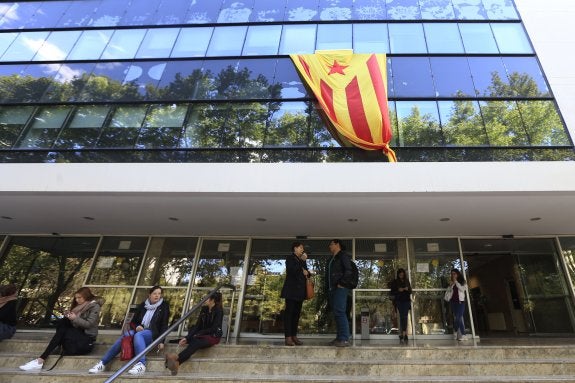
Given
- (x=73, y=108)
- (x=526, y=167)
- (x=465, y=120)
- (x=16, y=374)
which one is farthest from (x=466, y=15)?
(x=16, y=374)

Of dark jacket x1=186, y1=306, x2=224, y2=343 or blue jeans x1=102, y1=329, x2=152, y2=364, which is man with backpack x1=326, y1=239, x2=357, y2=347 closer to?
dark jacket x1=186, y1=306, x2=224, y2=343

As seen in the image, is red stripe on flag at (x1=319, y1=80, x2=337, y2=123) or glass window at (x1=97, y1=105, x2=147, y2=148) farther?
glass window at (x1=97, y1=105, x2=147, y2=148)

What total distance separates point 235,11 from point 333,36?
3097mm

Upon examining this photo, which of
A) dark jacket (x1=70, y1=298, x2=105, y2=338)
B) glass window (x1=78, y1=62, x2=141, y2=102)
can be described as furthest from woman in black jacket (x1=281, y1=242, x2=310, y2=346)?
glass window (x1=78, y1=62, x2=141, y2=102)

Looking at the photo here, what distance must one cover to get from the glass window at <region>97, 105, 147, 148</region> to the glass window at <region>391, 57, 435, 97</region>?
617cm

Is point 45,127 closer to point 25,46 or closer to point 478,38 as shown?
point 25,46

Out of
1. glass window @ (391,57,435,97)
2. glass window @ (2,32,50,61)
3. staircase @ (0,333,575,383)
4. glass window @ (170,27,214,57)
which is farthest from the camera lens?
glass window @ (2,32,50,61)

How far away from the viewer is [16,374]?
4867 mm

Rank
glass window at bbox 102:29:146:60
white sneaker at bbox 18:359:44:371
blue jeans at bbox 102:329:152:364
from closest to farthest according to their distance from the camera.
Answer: white sneaker at bbox 18:359:44:371, blue jeans at bbox 102:329:152:364, glass window at bbox 102:29:146:60

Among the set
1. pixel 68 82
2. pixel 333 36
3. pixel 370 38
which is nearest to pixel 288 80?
pixel 333 36

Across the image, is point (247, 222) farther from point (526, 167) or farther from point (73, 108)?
point (526, 167)

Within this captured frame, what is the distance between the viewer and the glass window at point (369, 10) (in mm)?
10109

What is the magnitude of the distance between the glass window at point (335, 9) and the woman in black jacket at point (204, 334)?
831cm

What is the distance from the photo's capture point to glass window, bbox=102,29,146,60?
9727 mm
